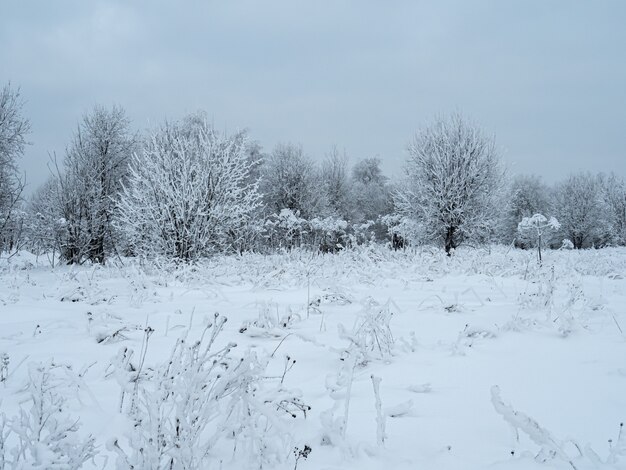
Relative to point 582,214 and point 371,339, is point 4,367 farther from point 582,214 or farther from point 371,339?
point 582,214

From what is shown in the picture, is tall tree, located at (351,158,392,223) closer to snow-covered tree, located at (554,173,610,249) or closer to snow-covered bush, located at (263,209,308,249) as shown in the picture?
snow-covered bush, located at (263,209,308,249)

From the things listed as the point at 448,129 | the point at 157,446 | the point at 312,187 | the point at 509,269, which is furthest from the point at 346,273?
the point at 312,187

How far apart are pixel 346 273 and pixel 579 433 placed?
6121 millimetres

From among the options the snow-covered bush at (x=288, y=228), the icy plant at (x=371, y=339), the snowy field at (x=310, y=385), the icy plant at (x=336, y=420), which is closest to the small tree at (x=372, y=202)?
the snow-covered bush at (x=288, y=228)

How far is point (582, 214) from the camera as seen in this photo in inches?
1443

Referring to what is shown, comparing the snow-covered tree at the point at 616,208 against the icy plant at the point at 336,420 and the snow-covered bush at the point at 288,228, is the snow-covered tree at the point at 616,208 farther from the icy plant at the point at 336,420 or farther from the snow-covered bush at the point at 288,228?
the icy plant at the point at 336,420

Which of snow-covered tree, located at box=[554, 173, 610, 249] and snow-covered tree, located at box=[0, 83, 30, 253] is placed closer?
snow-covered tree, located at box=[0, 83, 30, 253]

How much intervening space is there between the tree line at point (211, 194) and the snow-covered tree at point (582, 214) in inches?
26.4

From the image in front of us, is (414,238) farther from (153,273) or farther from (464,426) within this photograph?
(464,426)

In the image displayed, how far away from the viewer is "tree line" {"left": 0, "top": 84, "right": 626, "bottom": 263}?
35.9 ft

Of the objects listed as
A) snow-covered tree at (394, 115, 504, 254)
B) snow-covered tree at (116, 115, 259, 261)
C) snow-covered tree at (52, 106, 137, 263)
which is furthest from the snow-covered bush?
snow-covered tree at (52, 106, 137, 263)

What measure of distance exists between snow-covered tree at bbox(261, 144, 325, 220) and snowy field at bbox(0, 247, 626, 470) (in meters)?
23.5

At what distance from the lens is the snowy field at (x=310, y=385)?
1478 millimetres

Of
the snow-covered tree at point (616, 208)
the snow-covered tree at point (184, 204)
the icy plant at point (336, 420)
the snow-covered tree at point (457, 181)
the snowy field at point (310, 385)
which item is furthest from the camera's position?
the snow-covered tree at point (616, 208)
